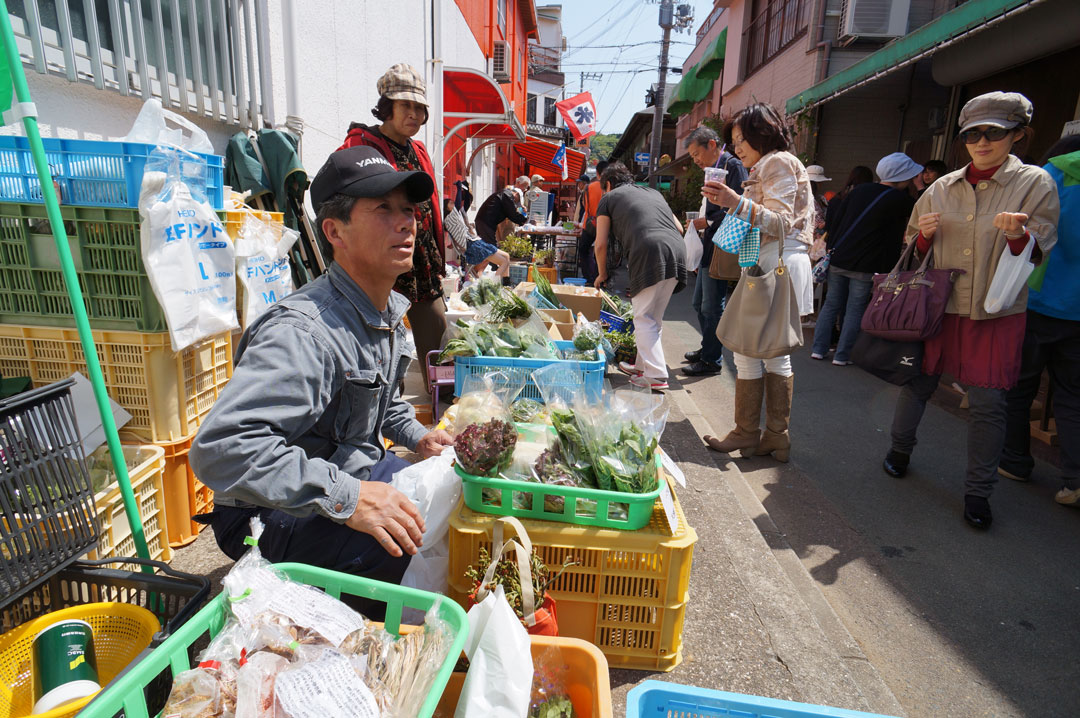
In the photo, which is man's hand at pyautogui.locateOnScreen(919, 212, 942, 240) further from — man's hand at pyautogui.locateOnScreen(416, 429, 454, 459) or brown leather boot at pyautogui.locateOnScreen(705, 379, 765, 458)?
man's hand at pyautogui.locateOnScreen(416, 429, 454, 459)

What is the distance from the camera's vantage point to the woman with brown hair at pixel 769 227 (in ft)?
13.0

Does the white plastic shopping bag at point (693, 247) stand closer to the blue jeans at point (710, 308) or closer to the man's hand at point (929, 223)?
the blue jeans at point (710, 308)

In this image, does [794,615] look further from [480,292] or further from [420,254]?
[480,292]

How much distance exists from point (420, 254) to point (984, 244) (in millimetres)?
3401

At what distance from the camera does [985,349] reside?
3414 mm

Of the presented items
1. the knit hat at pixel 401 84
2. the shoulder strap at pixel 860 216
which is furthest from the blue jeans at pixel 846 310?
the knit hat at pixel 401 84

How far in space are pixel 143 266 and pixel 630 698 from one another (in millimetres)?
2534

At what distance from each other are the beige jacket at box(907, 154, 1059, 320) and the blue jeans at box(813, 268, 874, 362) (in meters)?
3.29

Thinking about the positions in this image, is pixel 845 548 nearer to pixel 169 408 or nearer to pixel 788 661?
pixel 788 661

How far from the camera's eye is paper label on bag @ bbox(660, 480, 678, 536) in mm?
2123

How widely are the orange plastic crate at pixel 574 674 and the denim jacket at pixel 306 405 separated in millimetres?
561

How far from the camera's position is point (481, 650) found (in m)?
1.42

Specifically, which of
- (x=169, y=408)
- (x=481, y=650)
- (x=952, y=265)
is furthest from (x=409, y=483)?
(x=952, y=265)

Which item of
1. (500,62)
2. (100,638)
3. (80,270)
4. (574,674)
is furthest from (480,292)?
(500,62)
